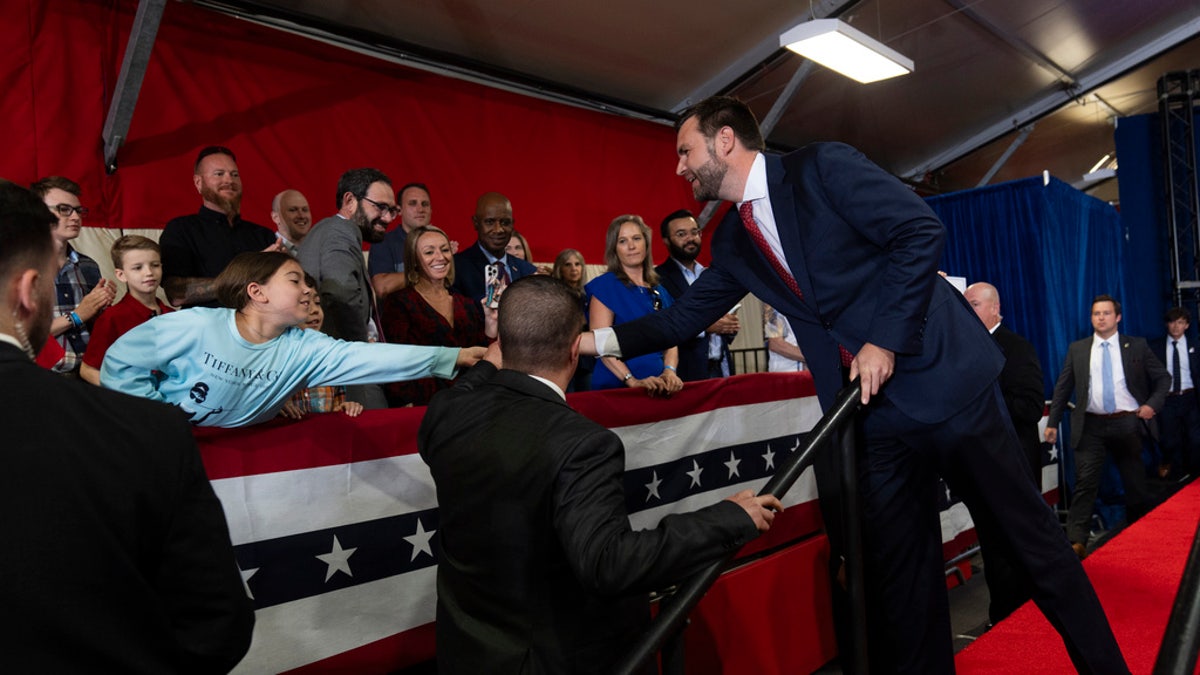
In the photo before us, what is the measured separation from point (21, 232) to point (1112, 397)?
861cm

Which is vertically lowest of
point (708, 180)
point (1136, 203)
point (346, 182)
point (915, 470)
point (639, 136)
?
point (915, 470)

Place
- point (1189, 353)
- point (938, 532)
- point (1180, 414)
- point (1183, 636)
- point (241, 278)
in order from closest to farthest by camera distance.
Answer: point (1183, 636) → point (938, 532) → point (241, 278) → point (1180, 414) → point (1189, 353)

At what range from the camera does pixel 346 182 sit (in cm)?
409

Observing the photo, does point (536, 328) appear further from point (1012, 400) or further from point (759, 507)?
point (1012, 400)

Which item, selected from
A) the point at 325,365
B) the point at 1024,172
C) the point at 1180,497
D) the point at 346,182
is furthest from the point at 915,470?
the point at 1024,172

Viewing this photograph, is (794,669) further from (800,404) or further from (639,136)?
(639,136)

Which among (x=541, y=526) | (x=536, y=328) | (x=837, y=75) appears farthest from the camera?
(x=837, y=75)

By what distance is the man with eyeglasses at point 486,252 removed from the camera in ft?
16.1

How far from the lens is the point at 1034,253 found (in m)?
10.5

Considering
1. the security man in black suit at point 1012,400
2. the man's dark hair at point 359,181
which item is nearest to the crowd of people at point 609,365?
the man's dark hair at point 359,181

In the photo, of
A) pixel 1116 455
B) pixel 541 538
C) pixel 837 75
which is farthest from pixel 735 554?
pixel 837 75

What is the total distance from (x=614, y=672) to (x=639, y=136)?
869 cm

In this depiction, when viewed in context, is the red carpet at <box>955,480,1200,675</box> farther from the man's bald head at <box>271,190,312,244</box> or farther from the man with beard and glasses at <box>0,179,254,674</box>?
the man's bald head at <box>271,190,312,244</box>

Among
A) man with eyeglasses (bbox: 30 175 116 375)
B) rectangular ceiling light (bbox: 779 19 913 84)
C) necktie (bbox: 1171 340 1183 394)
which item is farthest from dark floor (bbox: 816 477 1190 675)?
necktie (bbox: 1171 340 1183 394)
